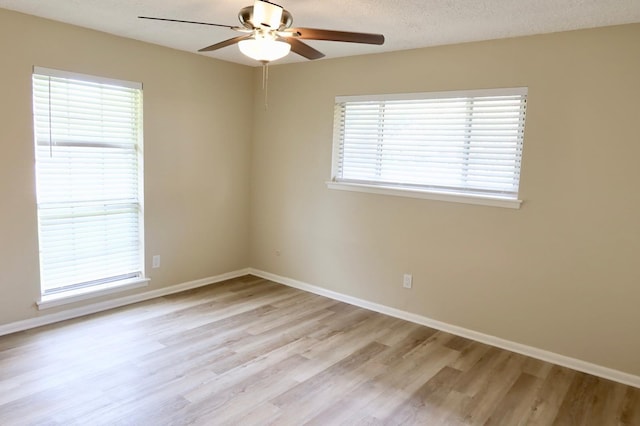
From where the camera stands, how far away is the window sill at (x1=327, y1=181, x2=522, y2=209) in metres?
3.40

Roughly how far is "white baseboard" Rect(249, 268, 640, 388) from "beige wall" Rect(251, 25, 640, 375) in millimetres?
46

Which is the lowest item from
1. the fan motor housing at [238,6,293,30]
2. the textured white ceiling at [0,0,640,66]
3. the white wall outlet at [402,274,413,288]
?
the white wall outlet at [402,274,413,288]

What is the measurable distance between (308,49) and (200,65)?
2211mm

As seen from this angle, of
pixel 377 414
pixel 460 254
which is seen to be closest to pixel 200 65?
pixel 460 254

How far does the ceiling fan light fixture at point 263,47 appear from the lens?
89.7 inches

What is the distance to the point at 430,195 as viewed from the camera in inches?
149

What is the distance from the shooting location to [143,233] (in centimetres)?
420

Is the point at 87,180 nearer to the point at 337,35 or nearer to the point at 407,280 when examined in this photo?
the point at 337,35

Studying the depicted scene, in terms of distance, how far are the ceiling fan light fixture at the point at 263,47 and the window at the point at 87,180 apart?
1.99m

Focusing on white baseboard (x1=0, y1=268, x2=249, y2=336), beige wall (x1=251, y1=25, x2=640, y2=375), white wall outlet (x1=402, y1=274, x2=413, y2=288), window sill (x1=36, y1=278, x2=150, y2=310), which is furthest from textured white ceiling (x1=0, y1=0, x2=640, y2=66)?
white baseboard (x1=0, y1=268, x2=249, y2=336)

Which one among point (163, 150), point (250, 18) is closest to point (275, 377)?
point (250, 18)

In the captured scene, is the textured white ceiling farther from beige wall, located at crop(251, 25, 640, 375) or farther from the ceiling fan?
the ceiling fan

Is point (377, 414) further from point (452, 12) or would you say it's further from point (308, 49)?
point (452, 12)

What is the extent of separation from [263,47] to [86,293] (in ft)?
8.93
